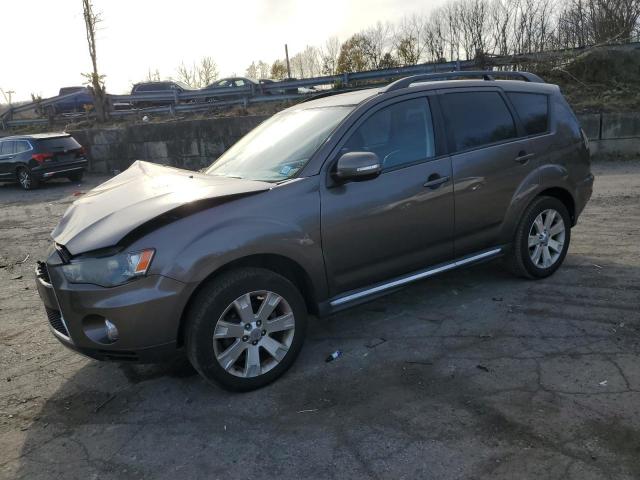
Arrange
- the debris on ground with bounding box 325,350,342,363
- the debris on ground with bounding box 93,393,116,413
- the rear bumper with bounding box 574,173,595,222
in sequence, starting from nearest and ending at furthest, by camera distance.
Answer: the debris on ground with bounding box 93,393,116,413 < the debris on ground with bounding box 325,350,342,363 < the rear bumper with bounding box 574,173,595,222

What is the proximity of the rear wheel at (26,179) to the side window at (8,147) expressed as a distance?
2.47 feet

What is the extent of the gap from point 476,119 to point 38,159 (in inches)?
585

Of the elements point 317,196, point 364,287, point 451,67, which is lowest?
point 364,287

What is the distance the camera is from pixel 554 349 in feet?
11.6

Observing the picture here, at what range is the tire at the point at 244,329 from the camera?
3.06 metres

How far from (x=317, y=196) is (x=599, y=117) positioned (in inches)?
443

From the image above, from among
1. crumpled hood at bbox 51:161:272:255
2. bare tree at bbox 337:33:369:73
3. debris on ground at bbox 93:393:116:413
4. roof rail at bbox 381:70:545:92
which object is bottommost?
debris on ground at bbox 93:393:116:413

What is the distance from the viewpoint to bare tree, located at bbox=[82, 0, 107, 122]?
20547 millimetres

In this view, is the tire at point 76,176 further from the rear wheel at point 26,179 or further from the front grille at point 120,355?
the front grille at point 120,355

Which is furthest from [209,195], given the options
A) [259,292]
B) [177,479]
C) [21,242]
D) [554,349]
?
[21,242]

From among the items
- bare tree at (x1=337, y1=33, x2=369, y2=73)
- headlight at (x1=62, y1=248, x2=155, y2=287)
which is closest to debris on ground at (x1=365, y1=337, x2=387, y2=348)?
headlight at (x1=62, y1=248, x2=155, y2=287)

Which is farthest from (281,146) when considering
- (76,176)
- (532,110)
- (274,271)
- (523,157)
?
(76,176)

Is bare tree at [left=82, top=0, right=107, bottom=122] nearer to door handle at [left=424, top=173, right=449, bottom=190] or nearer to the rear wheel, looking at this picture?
the rear wheel

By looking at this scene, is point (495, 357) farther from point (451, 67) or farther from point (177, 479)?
point (451, 67)
